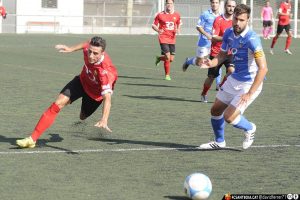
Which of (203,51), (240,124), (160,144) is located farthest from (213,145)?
(203,51)

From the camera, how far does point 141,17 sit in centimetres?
5175

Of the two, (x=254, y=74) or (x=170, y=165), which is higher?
(x=254, y=74)

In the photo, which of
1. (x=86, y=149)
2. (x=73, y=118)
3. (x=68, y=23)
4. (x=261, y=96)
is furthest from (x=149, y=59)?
(x=68, y=23)

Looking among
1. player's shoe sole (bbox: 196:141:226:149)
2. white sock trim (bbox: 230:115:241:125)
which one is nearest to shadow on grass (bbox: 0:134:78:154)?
player's shoe sole (bbox: 196:141:226:149)

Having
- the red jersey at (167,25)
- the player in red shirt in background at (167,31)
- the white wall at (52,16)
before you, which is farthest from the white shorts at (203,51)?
the white wall at (52,16)

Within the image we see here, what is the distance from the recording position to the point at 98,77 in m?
9.66

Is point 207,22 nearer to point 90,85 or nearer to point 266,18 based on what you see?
point 90,85

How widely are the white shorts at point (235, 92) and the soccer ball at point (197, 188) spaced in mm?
2398

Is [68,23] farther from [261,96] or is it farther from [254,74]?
[254,74]

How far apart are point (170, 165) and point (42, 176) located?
1.49m

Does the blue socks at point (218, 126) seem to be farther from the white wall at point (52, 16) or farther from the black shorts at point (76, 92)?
the white wall at point (52, 16)

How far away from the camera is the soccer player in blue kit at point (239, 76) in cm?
911

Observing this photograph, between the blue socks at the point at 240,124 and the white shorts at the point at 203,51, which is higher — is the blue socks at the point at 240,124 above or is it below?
below

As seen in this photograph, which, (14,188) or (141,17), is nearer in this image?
(14,188)
